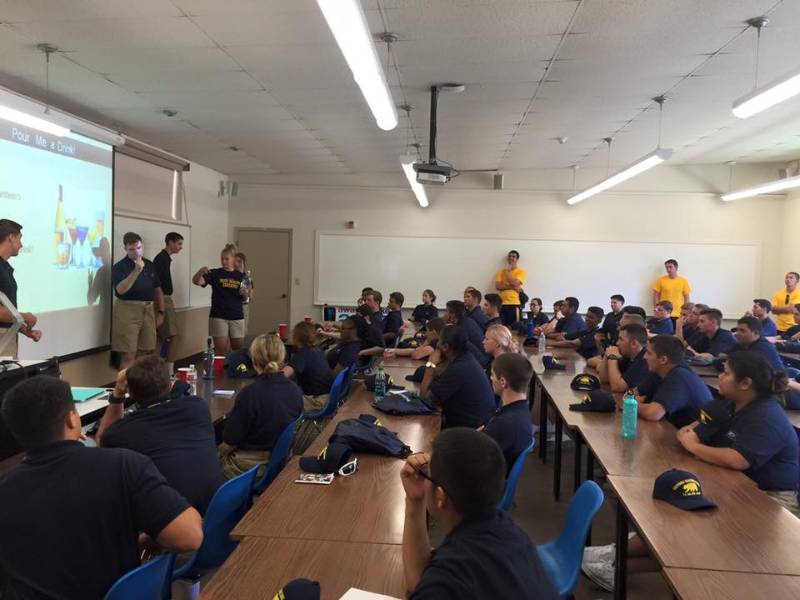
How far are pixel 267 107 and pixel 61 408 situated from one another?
4.69 m

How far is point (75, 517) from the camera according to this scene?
5.09 feet

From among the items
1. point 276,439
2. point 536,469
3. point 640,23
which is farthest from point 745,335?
point 276,439

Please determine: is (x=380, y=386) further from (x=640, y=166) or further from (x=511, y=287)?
(x=511, y=287)

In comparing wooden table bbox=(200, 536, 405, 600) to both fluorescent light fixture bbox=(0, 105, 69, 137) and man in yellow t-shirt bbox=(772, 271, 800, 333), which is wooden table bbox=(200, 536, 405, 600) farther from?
man in yellow t-shirt bbox=(772, 271, 800, 333)

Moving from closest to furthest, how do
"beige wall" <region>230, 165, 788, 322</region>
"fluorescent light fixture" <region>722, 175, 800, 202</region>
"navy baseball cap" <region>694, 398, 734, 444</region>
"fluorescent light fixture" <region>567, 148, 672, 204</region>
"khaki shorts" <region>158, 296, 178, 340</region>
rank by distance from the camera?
"navy baseball cap" <region>694, 398, 734, 444</region>, "fluorescent light fixture" <region>567, 148, 672, 204</region>, "fluorescent light fixture" <region>722, 175, 800, 202</region>, "khaki shorts" <region>158, 296, 178, 340</region>, "beige wall" <region>230, 165, 788, 322</region>

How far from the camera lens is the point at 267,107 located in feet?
18.9

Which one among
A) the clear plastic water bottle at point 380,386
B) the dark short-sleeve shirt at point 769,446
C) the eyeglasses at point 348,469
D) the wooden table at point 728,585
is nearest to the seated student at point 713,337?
the dark short-sleeve shirt at point 769,446

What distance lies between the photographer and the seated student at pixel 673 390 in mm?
3271

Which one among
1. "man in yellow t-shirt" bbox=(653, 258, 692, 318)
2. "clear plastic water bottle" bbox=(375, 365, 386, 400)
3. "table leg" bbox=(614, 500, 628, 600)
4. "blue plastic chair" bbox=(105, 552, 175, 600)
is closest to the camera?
"blue plastic chair" bbox=(105, 552, 175, 600)

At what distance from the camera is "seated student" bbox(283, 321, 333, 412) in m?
4.46

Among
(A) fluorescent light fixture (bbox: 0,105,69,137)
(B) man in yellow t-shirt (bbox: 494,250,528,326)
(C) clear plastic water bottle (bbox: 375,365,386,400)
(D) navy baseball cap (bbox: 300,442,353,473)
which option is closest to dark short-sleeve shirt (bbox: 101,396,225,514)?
(D) navy baseball cap (bbox: 300,442,353,473)

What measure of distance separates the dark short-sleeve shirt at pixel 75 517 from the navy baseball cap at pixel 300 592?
0.45 metres

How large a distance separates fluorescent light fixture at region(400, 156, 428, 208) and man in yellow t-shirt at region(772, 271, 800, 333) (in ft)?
17.8

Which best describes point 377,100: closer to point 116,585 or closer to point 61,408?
point 61,408
